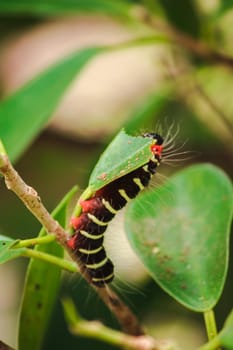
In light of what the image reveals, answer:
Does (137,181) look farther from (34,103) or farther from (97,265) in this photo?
(34,103)

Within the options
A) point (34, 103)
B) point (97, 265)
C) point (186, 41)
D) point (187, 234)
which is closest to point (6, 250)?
point (97, 265)

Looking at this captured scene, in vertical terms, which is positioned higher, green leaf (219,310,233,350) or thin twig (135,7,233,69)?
thin twig (135,7,233,69)

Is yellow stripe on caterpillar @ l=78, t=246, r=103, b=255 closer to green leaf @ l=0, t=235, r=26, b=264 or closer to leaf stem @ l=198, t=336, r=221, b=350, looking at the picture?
green leaf @ l=0, t=235, r=26, b=264

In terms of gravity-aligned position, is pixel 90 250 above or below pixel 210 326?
above

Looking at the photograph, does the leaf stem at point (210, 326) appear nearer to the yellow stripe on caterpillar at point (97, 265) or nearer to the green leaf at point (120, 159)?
the yellow stripe on caterpillar at point (97, 265)

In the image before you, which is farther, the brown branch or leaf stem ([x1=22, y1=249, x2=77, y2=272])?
leaf stem ([x1=22, y1=249, x2=77, y2=272])

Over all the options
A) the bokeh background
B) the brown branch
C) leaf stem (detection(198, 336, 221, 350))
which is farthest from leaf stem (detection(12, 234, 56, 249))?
the bokeh background

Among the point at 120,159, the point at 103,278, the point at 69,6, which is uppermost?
the point at 69,6
